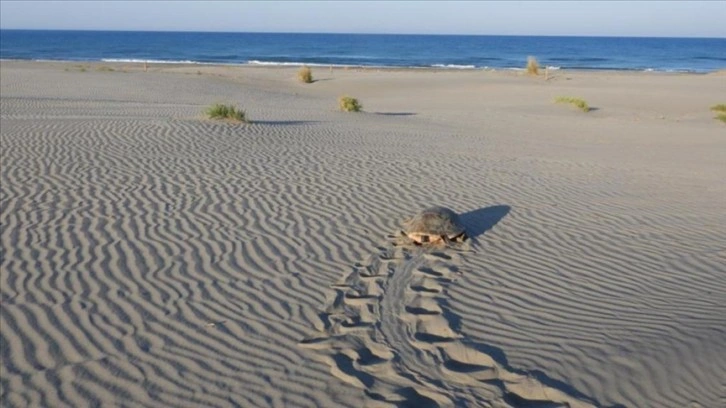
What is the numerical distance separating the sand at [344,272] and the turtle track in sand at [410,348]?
2 centimetres

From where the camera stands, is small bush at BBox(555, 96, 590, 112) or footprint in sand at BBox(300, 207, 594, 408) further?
small bush at BBox(555, 96, 590, 112)

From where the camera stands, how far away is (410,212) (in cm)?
972

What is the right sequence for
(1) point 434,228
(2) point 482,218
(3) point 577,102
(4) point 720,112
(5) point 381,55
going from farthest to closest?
(5) point 381,55, (3) point 577,102, (4) point 720,112, (2) point 482,218, (1) point 434,228

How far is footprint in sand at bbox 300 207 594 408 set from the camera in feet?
16.1

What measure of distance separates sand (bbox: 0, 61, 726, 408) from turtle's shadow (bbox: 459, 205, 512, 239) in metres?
0.05

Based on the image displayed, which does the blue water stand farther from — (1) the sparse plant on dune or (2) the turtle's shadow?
(2) the turtle's shadow

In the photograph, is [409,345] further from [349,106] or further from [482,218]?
[349,106]

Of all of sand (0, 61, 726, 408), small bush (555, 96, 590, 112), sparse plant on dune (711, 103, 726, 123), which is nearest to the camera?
sand (0, 61, 726, 408)

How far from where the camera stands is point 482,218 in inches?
377

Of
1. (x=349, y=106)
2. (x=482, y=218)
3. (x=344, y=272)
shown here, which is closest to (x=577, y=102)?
(x=349, y=106)

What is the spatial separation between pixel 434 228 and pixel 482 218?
1.66 m

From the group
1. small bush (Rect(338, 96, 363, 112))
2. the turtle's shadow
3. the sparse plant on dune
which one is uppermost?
the sparse plant on dune

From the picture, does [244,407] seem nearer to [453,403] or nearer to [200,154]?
[453,403]

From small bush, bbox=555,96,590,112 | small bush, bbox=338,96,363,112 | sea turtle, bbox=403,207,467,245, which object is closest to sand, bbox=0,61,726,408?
sea turtle, bbox=403,207,467,245
